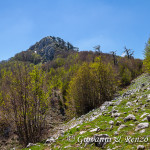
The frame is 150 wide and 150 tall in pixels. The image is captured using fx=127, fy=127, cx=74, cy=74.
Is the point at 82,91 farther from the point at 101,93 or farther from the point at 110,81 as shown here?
the point at 110,81

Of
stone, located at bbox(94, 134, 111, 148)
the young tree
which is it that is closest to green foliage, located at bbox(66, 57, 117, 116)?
the young tree

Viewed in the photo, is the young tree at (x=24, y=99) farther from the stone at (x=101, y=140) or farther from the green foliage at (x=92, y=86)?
the green foliage at (x=92, y=86)

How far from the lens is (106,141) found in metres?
6.27

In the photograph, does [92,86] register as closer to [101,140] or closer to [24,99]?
[24,99]

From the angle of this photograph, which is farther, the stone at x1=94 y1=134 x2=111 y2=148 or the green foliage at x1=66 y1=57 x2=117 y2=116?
the green foliage at x1=66 y1=57 x2=117 y2=116

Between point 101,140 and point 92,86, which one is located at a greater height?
point 92,86

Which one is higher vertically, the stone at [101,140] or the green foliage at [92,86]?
the green foliage at [92,86]

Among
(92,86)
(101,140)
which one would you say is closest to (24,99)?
(101,140)

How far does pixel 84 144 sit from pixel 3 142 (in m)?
20.7

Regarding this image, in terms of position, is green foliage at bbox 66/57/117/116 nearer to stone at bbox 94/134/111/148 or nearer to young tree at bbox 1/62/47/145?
young tree at bbox 1/62/47/145

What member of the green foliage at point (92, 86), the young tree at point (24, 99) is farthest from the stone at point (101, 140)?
the green foliage at point (92, 86)

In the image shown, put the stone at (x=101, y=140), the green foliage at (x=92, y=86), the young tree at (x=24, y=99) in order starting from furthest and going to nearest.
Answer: the green foliage at (x=92, y=86) → the young tree at (x=24, y=99) → the stone at (x=101, y=140)

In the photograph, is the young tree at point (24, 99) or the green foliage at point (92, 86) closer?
the young tree at point (24, 99)

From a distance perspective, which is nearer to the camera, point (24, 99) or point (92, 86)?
point (24, 99)
